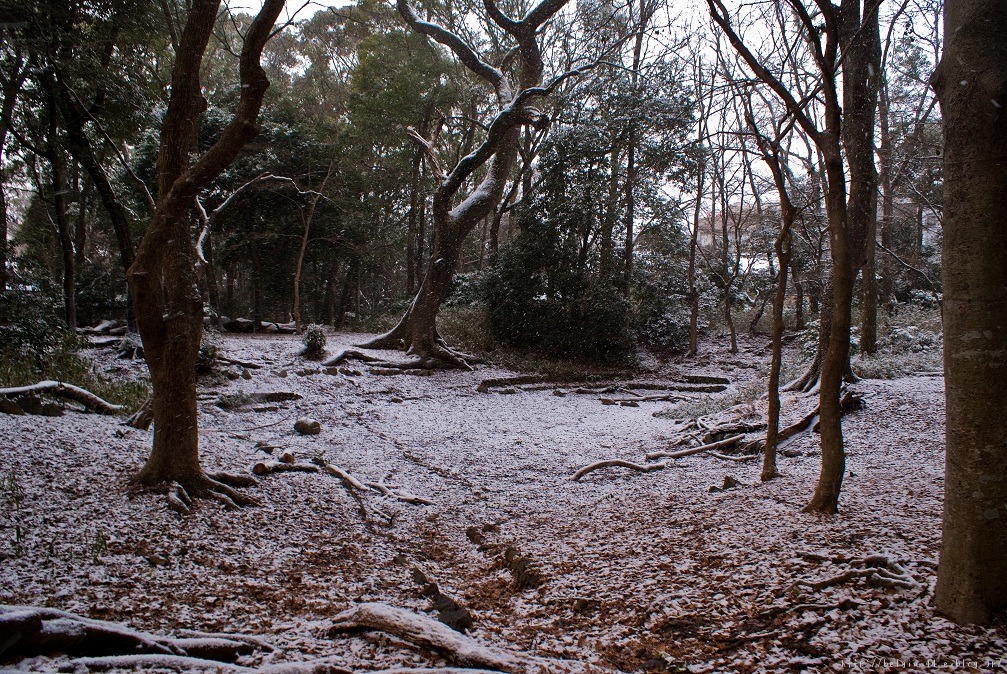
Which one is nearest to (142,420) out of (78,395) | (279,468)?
(78,395)

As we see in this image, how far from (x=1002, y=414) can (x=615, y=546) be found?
7.24 feet

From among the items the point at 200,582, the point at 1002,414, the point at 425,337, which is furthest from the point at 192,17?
the point at 425,337

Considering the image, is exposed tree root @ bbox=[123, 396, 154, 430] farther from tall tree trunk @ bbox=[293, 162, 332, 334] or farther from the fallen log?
tall tree trunk @ bbox=[293, 162, 332, 334]

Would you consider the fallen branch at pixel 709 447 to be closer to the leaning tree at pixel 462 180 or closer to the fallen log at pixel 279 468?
the fallen log at pixel 279 468

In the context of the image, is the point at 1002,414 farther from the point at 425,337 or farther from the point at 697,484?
the point at 425,337

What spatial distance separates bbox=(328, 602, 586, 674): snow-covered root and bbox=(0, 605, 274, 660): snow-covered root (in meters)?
0.43

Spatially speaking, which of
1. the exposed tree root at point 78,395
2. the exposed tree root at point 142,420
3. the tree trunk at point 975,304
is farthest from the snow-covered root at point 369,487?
the tree trunk at point 975,304

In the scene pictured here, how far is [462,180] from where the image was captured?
1129cm

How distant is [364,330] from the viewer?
16.1m

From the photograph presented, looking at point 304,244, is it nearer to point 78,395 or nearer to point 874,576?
point 78,395

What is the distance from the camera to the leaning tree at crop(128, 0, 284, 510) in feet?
11.0

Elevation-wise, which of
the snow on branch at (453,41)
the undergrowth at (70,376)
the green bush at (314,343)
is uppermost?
the snow on branch at (453,41)

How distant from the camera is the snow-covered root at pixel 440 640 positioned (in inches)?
79.0

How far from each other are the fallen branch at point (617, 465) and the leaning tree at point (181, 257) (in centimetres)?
309
